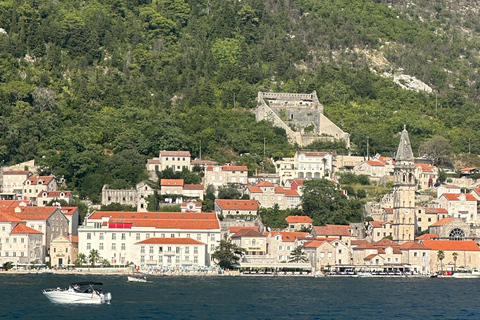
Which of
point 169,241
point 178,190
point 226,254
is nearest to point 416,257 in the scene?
point 226,254

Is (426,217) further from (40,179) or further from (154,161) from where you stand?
(40,179)

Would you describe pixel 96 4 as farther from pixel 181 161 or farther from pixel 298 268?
pixel 298 268

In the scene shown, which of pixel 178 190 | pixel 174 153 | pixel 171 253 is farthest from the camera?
pixel 174 153

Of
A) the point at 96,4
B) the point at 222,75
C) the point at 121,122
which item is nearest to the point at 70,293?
the point at 121,122

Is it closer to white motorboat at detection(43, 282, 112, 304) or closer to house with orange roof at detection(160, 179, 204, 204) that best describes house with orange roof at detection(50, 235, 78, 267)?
house with orange roof at detection(160, 179, 204, 204)

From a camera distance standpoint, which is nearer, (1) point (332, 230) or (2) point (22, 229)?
(2) point (22, 229)

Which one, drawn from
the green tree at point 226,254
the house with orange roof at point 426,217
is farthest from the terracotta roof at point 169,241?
the house with orange roof at point 426,217

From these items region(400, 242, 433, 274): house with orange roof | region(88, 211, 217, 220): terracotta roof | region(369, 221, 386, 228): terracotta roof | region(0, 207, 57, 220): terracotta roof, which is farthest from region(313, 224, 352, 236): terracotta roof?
region(0, 207, 57, 220): terracotta roof
